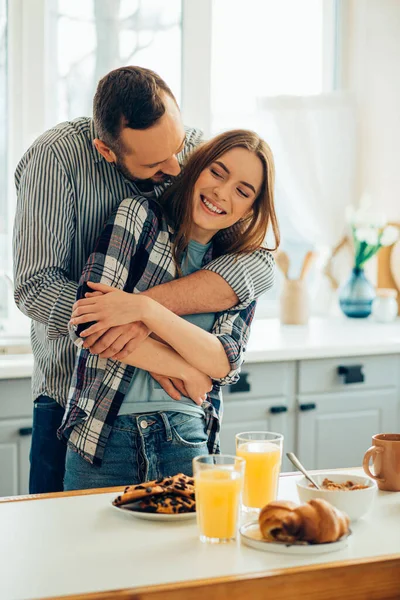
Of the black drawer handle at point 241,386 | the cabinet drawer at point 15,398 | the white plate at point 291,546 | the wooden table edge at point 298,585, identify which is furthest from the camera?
the black drawer handle at point 241,386

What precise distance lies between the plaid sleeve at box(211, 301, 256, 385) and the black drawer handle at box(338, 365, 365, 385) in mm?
1273

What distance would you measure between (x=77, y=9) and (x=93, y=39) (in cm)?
13

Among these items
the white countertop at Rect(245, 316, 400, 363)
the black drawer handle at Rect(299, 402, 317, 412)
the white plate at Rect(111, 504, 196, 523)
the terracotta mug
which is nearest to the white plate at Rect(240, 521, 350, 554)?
the white plate at Rect(111, 504, 196, 523)

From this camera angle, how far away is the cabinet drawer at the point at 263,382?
2.85 metres

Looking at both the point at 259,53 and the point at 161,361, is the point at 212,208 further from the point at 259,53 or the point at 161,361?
the point at 259,53

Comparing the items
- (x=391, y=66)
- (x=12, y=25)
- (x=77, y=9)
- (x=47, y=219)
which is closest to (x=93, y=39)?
(x=77, y=9)

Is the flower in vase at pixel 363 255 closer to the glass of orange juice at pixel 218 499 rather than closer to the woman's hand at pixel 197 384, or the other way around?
the woman's hand at pixel 197 384

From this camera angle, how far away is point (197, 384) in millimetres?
1678

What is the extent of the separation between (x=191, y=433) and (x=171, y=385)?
0.11 meters

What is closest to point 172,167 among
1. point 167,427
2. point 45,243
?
point 45,243

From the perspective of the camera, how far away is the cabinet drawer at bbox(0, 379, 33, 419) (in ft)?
8.33

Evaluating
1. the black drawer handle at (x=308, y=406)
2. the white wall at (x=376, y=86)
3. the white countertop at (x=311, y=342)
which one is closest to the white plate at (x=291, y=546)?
the white countertop at (x=311, y=342)

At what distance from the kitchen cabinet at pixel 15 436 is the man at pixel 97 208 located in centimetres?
68

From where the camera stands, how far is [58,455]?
75.7 inches
